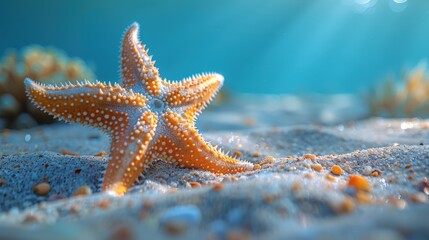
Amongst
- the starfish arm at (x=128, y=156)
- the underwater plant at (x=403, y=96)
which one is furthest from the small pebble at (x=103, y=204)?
the underwater plant at (x=403, y=96)

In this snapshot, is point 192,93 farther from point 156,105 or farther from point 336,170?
point 336,170

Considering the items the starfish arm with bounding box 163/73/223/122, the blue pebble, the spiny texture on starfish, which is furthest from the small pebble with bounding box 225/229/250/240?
the starfish arm with bounding box 163/73/223/122

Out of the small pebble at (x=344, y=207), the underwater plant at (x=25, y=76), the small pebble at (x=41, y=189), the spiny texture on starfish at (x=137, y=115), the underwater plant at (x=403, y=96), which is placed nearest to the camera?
the small pebble at (x=344, y=207)

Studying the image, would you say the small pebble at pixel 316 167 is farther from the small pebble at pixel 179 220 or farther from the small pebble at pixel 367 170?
the small pebble at pixel 179 220

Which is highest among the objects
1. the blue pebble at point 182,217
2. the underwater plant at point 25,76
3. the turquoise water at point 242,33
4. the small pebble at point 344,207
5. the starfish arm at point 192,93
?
the turquoise water at point 242,33

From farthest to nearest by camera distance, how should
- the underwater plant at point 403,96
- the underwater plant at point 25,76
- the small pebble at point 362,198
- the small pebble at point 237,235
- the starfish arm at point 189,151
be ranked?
the underwater plant at point 403,96
the underwater plant at point 25,76
the starfish arm at point 189,151
the small pebble at point 362,198
the small pebble at point 237,235

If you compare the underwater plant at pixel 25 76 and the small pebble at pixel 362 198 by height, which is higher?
the underwater plant at pixel 25 76

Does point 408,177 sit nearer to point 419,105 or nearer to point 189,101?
point 189,101

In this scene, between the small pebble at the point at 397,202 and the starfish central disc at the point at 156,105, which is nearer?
the small pebble at the point at 397,202
